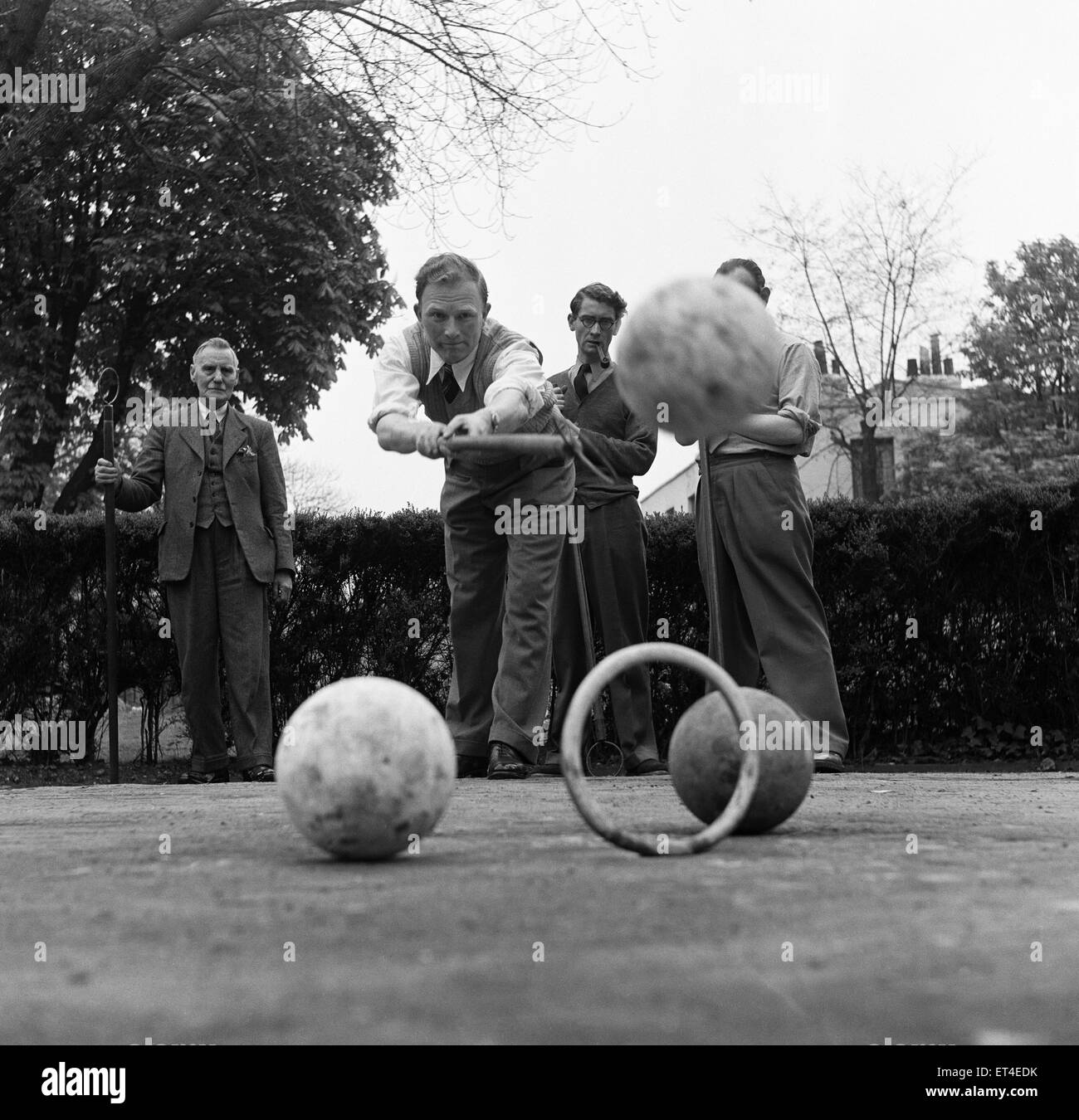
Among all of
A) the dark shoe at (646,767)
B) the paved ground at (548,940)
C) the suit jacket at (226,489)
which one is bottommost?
the dark shoe at (646,767)

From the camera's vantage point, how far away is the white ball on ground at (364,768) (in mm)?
3248

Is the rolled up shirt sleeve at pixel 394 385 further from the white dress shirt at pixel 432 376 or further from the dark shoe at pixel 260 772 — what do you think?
the dark shoe at pixel 260 772

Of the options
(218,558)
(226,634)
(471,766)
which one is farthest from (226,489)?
(471,766)

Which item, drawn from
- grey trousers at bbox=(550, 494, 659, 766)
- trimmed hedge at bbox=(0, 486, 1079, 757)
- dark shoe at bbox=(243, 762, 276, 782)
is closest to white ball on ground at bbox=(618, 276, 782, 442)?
grey trousers at bbox=(550, 494, 659, 766)

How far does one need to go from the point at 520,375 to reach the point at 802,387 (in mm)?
1581

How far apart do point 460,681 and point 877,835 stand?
3486 mm

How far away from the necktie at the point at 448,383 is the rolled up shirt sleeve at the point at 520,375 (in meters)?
0.21

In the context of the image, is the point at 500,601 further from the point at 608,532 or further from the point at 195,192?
the point at 195,192

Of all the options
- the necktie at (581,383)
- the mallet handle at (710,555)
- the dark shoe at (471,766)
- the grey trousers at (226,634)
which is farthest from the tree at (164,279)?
the mallet handle at (710,555)

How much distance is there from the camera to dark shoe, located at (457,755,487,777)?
6.96 m

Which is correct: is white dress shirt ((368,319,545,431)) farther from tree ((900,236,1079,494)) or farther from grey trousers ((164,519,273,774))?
tree ((900,236,1079,494))

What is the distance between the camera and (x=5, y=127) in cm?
2100
